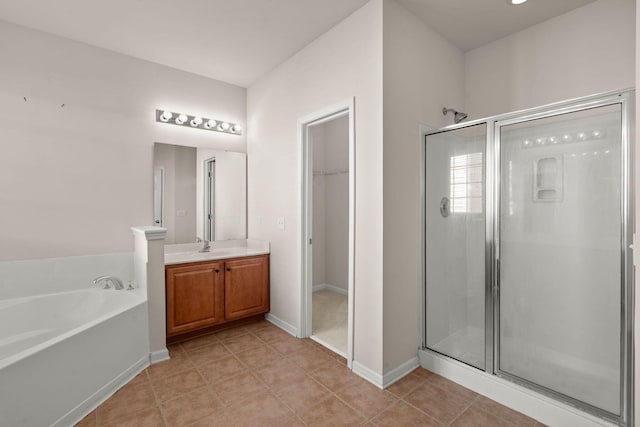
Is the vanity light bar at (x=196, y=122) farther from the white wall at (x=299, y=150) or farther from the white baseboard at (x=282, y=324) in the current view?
the white baseboard at (x=282, y=324)

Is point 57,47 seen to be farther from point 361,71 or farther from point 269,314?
point 269,314

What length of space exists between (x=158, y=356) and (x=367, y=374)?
1713 millimetres

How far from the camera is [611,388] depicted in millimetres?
1670

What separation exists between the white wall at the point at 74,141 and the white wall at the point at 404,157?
235cm

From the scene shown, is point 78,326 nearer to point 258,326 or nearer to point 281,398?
point 258,326

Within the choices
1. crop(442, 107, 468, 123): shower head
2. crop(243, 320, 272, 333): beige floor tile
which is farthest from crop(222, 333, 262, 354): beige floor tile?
crop(442, 107, 468, 123): shower head

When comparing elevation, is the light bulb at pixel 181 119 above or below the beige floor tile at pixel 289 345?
above

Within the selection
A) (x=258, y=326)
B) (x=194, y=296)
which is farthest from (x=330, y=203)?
(x=194, y=296)

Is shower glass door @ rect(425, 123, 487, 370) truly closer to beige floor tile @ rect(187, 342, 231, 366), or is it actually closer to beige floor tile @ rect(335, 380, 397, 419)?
beige floor tile @ rect(335, 380, 397, 419)

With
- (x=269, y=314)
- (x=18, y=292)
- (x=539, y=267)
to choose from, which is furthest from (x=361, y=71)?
(x=18, y=292)

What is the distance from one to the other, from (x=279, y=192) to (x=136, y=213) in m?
1.43

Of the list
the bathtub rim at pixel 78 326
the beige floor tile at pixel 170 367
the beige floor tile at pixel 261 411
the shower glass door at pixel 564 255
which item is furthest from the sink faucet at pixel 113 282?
the shower glass door at pixel 564 255

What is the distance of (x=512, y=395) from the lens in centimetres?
193

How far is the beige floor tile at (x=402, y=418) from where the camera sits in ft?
5.87
